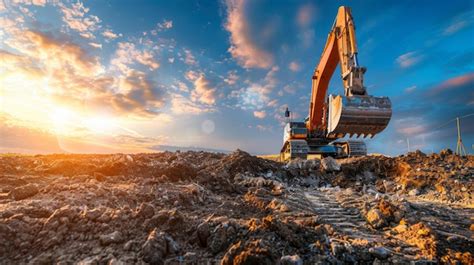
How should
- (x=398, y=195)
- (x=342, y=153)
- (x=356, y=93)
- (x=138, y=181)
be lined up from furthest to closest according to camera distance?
1. (x=342, y=153)
2. (x=356, y=93)
3. (x=398, y=195)
4. (x=138, y=181)

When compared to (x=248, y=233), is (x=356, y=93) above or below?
above

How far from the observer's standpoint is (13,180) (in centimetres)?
620

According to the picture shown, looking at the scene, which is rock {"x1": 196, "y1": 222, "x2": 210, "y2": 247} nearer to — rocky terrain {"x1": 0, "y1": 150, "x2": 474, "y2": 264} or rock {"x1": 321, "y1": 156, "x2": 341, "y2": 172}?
rocky terrain {"x1": 0, "y1": 150, "x2": 474, "y2": 264}

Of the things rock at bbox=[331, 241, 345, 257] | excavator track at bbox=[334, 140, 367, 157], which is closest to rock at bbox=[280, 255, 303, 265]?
rock at bbox=[331, 241, 345, 257]

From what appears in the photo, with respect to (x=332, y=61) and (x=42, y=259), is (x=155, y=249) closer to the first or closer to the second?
(x=42, y=259)

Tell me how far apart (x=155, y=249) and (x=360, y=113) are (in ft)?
33.4

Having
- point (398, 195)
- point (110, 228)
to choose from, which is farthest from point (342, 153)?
point (110, 228)

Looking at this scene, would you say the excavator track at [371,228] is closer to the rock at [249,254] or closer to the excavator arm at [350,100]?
the rock at [249,254]

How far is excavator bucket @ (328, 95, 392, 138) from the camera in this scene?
36.0 feet

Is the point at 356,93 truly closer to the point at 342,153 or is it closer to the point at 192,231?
the point at 342,153

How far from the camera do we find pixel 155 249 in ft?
9.94

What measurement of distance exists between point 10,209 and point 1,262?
1.08m

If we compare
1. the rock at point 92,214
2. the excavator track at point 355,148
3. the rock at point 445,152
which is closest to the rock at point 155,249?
the rock at point 92,214

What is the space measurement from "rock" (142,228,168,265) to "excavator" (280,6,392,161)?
955 centimetres
